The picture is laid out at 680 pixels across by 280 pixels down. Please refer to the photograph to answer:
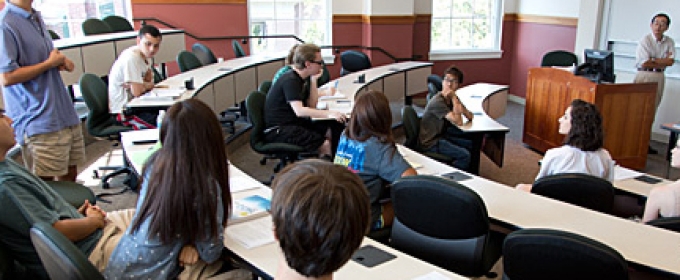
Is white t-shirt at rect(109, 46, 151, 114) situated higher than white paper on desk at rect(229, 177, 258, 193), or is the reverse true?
white t-shirt at rect(109, 46, 151, 114)

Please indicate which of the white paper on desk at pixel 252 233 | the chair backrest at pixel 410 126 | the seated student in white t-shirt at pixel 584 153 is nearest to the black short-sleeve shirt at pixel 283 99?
the chair backrest at pixel 410 126

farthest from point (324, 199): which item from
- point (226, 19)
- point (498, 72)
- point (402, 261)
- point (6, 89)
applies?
point (498, 72)

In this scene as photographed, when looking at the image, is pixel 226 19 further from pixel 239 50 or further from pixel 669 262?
pixel 669 262

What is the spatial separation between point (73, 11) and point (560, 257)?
7731 millimetres

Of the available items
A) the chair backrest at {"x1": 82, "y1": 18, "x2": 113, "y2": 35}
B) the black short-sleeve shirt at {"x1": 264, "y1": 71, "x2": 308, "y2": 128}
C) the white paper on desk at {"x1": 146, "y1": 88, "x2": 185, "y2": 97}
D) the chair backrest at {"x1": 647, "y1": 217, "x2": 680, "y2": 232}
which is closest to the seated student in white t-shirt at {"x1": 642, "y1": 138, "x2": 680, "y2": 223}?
the chair backrest at {"x1": 647, "y1": 217, "x2": 680, "y2": 232}

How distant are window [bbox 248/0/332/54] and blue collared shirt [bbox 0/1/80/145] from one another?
5.44 m

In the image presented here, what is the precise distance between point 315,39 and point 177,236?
23.5 feet

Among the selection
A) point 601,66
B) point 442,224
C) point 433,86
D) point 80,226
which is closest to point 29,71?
point 80,226

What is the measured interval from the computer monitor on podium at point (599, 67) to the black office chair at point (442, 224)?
3.34m

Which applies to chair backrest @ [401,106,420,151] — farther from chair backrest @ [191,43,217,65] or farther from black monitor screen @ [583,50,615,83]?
chair backrest @ [191,43,217,65]

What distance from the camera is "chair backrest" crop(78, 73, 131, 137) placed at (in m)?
4.51

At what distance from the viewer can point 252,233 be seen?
2.32 metres

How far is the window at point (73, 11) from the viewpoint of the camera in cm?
766

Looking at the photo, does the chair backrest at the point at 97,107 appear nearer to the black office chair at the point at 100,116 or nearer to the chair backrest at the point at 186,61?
the black office chair at the point at 100,116
